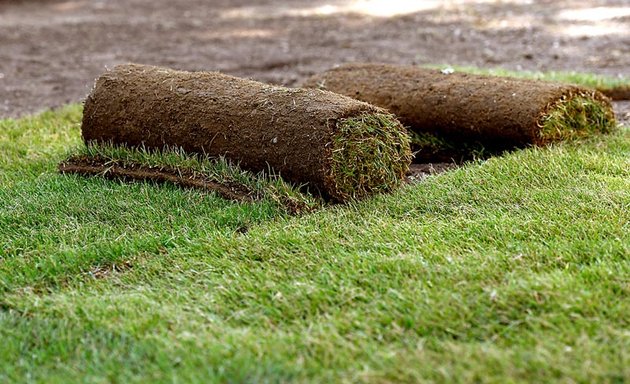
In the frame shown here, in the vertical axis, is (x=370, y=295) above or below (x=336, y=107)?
below

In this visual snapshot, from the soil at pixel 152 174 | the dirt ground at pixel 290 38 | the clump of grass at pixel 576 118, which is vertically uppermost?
the clump of grass at pixel 576 118

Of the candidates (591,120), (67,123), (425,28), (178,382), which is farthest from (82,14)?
(178,382)

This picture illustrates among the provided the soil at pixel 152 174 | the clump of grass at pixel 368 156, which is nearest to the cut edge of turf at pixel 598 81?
the clump of grass at pixel 368 156

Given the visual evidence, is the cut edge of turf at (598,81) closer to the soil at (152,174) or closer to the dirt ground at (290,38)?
the dirt ground at (290,38)

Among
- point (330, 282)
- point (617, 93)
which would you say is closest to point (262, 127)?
point (330, 282)

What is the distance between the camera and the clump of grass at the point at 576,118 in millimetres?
4484

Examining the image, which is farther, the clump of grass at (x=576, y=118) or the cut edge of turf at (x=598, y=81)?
the cut edge of turf at (x=598, y=81)

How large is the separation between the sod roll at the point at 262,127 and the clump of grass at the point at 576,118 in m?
0.86

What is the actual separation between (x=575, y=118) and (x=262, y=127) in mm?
1792

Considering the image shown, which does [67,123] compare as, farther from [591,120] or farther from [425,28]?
[425,28]

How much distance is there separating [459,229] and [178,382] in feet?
4.71

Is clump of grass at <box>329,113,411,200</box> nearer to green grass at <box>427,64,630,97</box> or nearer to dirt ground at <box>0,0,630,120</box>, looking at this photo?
green grass at <box>427,64,630,97</box>

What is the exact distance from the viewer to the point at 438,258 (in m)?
3.12

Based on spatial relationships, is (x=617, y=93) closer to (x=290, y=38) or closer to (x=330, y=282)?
(x=330, y=282)
